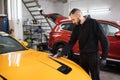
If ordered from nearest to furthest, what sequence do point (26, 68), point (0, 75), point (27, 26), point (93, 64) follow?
1. point (0, 75)
2. point (26, 68)
3. point (93, 64)
4. point (27, 26)

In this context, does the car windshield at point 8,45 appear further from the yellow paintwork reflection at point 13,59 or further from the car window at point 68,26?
the car window at point 68,26

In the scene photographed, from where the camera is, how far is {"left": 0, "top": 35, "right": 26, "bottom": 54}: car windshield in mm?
3337

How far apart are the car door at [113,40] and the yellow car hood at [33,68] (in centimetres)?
271

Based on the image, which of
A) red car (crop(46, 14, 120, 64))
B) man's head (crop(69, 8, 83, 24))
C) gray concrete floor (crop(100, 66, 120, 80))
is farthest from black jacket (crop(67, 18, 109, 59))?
red car (crop(46, 14, 120, 64))

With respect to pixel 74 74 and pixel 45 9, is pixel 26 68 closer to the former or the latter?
pixel 74 74

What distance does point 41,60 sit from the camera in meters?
2.84

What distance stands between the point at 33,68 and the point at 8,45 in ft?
3.93

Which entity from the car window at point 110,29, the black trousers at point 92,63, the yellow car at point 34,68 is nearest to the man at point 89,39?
the black trousers at point 92,63

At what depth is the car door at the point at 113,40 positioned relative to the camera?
17.4 ft

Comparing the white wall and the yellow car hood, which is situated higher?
the white wall

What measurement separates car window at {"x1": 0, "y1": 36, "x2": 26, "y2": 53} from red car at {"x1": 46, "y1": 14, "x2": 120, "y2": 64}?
2.61 metres

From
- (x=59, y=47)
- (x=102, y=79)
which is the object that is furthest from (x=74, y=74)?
(x=59, y=47)

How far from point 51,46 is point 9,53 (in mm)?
3560

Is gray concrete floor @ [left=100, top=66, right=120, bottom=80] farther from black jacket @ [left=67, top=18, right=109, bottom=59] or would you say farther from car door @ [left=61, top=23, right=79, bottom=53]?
black jacket @ [left=67, top=18, right=109, bottom=59]
